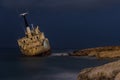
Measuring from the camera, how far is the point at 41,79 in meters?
64.6

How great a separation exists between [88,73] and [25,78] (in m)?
46.1

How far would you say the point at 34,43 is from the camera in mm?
130000

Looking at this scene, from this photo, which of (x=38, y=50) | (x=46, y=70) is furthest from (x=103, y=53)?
(x=46, y=70)

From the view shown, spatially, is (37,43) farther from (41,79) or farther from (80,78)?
(80,78)

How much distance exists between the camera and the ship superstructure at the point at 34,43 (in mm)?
129375

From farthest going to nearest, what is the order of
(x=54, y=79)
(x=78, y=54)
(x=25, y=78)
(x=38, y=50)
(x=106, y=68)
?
(x=78, y=54) < (x=38, y=50) < (x=25, y=78) < (x=54, y=79) < (x=106, y=68)

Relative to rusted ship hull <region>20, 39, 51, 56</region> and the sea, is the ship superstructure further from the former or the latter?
the sea

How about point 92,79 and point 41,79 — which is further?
point 41,79

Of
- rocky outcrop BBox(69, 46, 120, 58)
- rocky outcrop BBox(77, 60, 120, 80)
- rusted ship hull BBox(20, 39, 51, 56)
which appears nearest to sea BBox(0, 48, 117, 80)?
rocky outcrop BBox(69, 46, 120, 58)

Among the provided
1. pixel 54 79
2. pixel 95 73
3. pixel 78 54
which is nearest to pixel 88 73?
pixel 95 73

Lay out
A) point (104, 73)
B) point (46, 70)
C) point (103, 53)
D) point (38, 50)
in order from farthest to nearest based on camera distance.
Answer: point (38, 50), point (103, 53), point (46, 70), point (104, 73)

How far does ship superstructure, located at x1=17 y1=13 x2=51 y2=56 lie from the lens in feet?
424

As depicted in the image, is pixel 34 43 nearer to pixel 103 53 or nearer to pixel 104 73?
pixel 103 53

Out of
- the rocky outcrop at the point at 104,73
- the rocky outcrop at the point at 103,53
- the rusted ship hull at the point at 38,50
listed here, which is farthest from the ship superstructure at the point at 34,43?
the rocky outcrop at the point at 104,73
